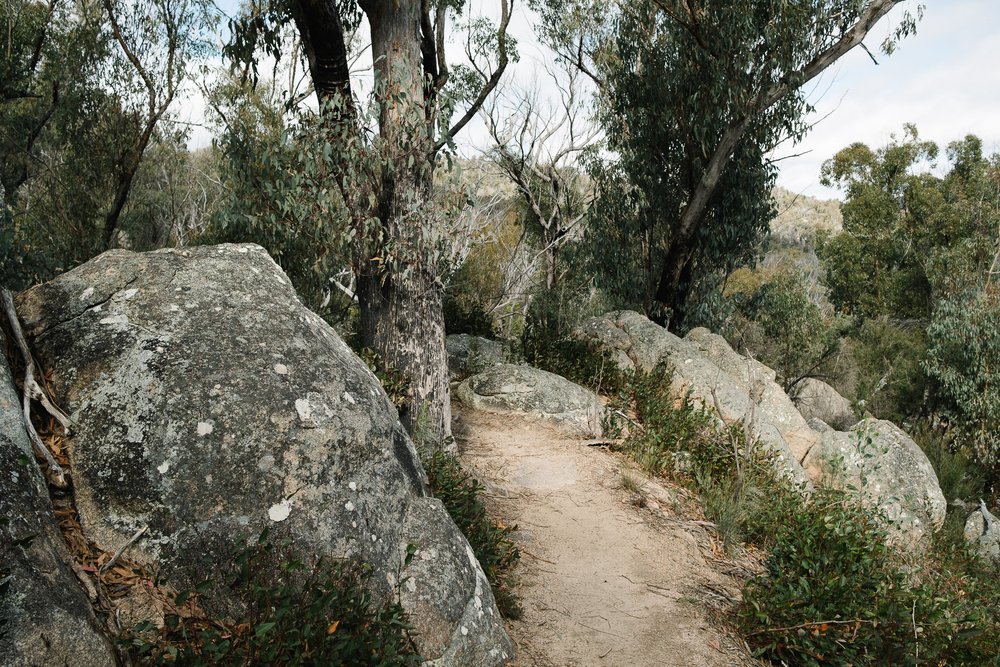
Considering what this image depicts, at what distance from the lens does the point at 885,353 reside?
21.5 meters

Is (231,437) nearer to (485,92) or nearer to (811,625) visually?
(811,625)

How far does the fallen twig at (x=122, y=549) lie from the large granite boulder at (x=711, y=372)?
6.94 metres

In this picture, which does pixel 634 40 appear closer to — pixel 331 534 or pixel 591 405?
pixel 591 405

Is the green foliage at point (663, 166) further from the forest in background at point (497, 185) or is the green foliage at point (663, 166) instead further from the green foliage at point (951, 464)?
the green foliage at point (951, 464)

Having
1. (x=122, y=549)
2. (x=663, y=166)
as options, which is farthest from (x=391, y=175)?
(x=663, y=166)

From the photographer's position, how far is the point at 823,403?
1981 centimetres

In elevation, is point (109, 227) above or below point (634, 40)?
below

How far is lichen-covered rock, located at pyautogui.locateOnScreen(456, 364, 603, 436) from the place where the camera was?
8758 millimetres

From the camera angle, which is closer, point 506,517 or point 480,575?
point 480,575

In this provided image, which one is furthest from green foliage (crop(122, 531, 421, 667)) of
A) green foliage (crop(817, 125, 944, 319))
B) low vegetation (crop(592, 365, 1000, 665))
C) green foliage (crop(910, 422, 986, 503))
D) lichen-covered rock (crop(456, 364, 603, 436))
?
green foliage (crop(817, 125, 944, 319))

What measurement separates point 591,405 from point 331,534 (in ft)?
19.5

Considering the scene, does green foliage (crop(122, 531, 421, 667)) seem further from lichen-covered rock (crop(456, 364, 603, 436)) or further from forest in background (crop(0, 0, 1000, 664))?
lichen-covered rock (crop(456, 364, 603, 436))

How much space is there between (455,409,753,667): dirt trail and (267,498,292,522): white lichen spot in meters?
1.71

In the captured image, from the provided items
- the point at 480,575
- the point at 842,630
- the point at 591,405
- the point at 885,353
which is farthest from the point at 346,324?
the point at 885,353
